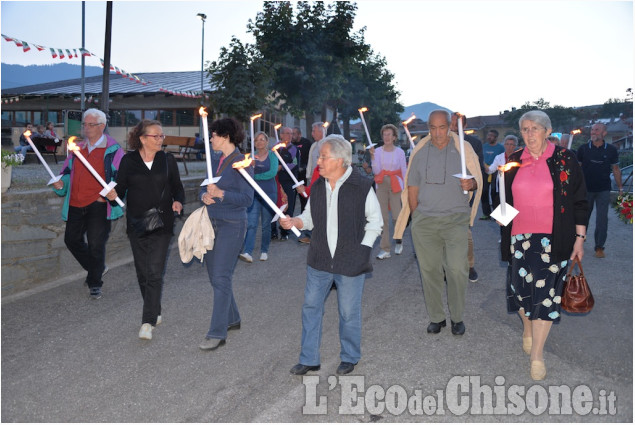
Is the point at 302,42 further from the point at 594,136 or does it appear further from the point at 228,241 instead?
the point at 228,241

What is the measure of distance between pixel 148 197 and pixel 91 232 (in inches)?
67.1

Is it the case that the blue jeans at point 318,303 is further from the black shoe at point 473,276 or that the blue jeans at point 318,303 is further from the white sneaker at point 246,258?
the white sneaker at point 246,258

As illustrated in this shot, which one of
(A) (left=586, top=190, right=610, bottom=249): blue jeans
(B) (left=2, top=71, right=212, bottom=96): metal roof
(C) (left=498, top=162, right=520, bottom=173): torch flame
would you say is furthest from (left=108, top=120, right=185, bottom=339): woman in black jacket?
(B) (left=2, top=71, right=212, bottom=96): metal roof

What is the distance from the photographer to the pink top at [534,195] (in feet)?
15.0

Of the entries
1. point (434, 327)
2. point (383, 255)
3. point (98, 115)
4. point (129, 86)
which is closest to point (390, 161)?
point (383, 255)

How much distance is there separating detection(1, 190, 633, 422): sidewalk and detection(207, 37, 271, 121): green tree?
1149 centimetres

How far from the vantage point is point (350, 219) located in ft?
14.7

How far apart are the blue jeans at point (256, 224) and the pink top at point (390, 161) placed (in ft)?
5.61

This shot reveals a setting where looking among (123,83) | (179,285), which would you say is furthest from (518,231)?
(123,83)

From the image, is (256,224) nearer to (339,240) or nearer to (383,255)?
(383,255)

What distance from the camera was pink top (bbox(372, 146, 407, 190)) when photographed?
9242mm

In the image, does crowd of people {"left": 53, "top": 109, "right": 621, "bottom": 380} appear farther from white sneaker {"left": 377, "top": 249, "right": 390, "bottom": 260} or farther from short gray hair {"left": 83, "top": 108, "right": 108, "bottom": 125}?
white sneaker {"left": 377, "top": 249, "right": 390, "bottom": 260}

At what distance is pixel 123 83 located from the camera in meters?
33.8

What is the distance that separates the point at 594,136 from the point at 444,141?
4.97m
